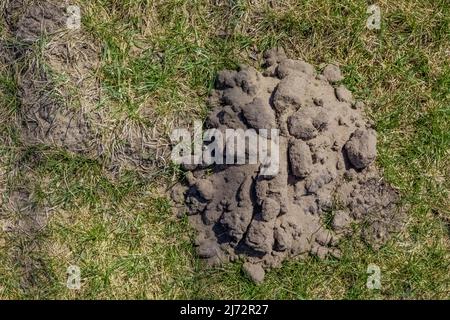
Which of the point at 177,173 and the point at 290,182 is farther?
the point at 177,173

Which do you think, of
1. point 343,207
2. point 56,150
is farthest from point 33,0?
point 343,207

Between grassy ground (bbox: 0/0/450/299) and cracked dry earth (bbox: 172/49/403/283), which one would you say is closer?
cracked dry earth (bbox: 172/49/403/283)

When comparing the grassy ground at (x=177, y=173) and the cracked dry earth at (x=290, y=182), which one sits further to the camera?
the grassy ground at (x=177, y=173)
